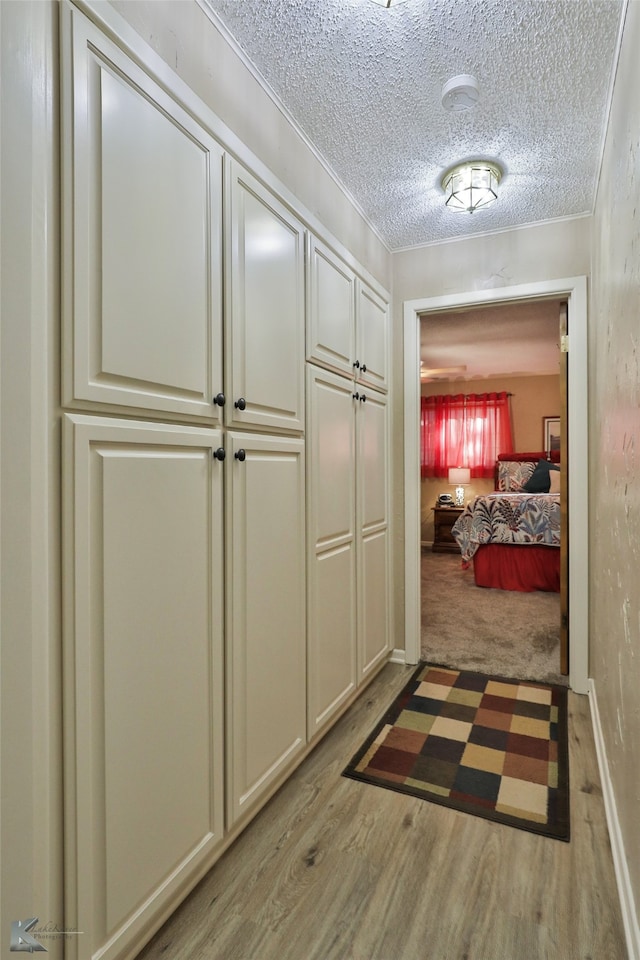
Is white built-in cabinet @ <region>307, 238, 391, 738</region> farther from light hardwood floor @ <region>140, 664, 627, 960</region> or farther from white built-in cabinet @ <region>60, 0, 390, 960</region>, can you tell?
light hardwood floor @ <region>140, 664, 627, 960</region>

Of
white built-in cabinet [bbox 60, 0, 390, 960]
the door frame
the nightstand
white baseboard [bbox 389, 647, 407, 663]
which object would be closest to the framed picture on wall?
the nightstand

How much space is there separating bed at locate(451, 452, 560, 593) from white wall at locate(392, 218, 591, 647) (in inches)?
83.9

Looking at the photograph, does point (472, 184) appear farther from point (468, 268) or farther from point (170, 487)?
point (170, 487)

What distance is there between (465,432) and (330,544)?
18.4 ft

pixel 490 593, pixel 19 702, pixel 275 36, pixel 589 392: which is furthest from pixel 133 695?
pixel 490 593

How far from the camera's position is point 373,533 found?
2.62 m

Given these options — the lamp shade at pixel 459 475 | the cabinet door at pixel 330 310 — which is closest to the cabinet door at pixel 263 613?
the cabinet door at pixel 330 310

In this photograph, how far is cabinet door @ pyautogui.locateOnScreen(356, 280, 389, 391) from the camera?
2428mm

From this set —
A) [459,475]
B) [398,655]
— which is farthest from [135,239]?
[459,475]

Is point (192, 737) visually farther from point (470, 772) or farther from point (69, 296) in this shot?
point (470, 772)

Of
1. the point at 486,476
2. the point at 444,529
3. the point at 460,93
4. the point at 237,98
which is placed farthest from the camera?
the point at 486,476

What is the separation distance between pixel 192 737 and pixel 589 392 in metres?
2.33

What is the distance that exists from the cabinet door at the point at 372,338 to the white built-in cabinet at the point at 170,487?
0.52m

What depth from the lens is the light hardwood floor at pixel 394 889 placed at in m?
1.22
